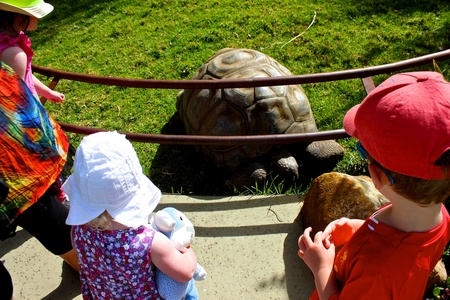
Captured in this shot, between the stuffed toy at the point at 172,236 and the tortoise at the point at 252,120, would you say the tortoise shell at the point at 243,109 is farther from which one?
the stuffed toy at the point at 172,236

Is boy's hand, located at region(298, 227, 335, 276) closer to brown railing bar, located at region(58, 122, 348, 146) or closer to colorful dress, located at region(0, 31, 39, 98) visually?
brown railing bar, located at region(58, 122, 348, 146)

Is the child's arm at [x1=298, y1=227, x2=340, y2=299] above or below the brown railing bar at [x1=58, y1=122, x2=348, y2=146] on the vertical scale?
above

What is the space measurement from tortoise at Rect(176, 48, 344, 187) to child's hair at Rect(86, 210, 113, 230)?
7.21 feet

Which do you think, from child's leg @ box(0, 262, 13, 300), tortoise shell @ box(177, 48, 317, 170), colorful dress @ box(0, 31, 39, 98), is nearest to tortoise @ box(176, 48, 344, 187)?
tortoise shell @ box(177, 48, 317, 170)

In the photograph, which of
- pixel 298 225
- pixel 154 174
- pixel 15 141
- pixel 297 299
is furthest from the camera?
pixel 154 174

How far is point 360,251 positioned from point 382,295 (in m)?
0.13

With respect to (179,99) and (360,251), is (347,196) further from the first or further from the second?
(179,99)

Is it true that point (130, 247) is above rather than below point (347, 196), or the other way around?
above

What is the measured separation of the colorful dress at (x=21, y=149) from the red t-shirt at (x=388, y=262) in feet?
4.44

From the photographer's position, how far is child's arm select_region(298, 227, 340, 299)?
4.88 feet

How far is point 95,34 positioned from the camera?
240 inches

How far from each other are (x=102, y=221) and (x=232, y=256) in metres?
1.42

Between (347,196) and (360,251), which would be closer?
(360,251)

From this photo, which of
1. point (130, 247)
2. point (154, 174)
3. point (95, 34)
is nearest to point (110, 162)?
point (130, 247)
